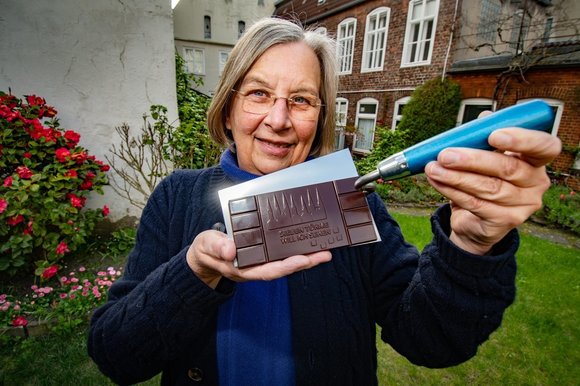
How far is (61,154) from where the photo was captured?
342 centimetres

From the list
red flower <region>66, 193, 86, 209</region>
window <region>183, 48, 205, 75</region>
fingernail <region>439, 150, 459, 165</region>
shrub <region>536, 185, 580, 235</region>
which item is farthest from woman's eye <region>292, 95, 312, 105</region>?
window <region>183, 48, 205, 75</region>

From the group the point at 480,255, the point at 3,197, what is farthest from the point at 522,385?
the point at 3,197

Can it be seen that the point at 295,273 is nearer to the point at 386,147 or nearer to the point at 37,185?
the point at 37,185

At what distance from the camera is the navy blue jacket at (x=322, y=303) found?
92 cm

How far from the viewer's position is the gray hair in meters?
1.43

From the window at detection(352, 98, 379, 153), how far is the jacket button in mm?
14847

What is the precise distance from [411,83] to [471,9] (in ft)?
10.9

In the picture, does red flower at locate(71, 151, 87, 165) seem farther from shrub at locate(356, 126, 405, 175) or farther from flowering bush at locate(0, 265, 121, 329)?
shrub at locate(356, 126, 405, 175)

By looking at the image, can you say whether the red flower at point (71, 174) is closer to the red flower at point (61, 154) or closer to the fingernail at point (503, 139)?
the red flower at point (61, 154)

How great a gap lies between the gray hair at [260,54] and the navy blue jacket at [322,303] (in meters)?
0.37

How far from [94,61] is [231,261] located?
14.9 ft

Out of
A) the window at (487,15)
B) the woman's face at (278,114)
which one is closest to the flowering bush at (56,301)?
the woman's face at (278,114)

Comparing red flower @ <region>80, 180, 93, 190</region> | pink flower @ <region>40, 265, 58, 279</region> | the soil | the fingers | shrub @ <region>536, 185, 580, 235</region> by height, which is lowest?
the soil

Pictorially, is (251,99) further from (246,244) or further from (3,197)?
(3,197)
